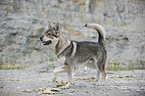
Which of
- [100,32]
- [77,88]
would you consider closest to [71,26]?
[100,32]

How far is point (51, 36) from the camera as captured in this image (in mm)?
4766

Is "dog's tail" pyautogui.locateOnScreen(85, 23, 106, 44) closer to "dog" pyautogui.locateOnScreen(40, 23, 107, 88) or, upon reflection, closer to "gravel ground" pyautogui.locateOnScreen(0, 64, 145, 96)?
"dog" pyautogui.locateOnScreen(40, 23, 107, 88)

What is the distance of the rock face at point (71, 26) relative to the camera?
1373cm

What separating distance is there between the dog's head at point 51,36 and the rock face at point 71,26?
9.14 meters

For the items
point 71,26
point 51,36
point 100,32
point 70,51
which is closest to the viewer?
point 51,36

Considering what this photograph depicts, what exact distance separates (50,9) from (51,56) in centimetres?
444

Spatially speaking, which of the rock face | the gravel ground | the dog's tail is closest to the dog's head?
the gravel ground

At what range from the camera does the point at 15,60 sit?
43.9ft

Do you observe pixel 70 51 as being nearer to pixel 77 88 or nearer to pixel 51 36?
pixel 51 36

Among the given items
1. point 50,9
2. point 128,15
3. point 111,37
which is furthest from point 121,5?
point 50,9

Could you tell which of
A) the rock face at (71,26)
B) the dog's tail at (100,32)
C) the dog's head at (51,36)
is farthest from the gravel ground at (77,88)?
the rock face at (71,26)

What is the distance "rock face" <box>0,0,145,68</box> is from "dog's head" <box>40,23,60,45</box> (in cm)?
914

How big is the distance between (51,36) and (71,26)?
1122 cm

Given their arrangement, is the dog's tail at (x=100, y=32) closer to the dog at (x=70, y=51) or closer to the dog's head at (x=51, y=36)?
the dog at (x=70, y=51)
